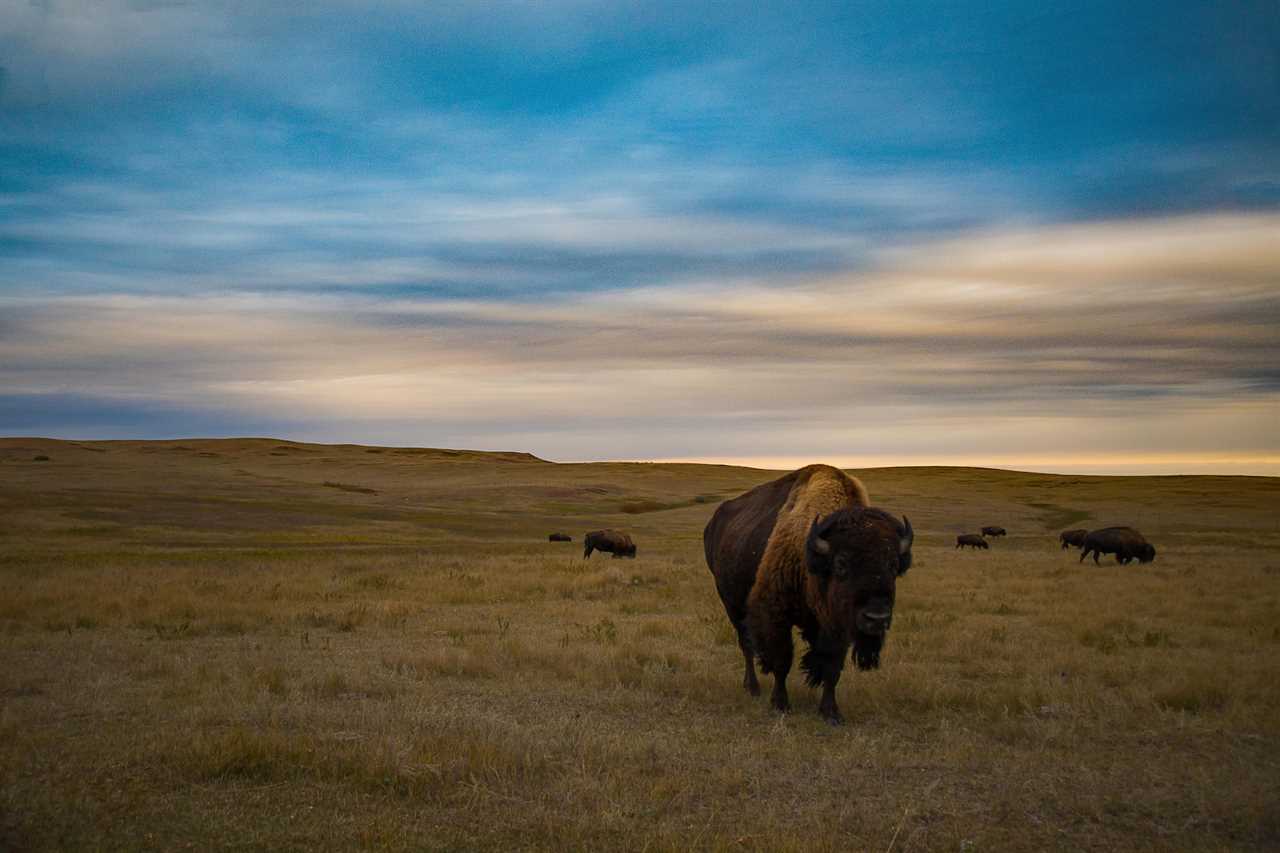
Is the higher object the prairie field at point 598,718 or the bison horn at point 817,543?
the bison horn at point 817,543

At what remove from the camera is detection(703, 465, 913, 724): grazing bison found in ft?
26.7

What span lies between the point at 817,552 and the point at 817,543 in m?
0.11

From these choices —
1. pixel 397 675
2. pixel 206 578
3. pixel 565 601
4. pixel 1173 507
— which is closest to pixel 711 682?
pixel 397 675

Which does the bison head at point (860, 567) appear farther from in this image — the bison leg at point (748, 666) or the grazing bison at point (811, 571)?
the bison leg at point (748, 666)

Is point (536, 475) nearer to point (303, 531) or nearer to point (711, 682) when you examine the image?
point (303, 531)

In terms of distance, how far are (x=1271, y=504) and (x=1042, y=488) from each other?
2864 centimetres

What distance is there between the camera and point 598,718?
899cm

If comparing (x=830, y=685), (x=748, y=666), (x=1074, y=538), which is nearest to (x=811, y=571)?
(x=830, y=685)

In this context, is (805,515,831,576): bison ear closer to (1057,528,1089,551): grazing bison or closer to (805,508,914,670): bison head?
(805,508,914,670): bison head

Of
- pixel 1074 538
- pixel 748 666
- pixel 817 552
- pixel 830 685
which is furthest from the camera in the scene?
pixel 1074 538

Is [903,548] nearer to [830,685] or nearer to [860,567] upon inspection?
[860,567]

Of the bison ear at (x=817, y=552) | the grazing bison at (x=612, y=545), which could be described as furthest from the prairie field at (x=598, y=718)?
the grazing bison at (x=612, y=545)

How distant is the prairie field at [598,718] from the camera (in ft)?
19.3

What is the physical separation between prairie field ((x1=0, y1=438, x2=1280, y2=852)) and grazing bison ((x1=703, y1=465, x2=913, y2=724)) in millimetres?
630
